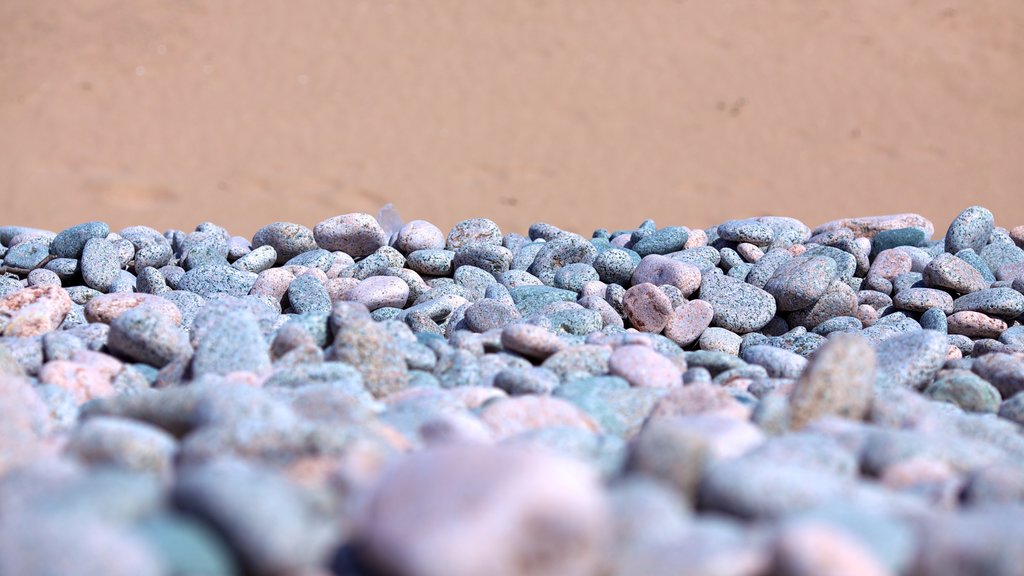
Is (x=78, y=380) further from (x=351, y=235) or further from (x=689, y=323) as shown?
(x=689, y=323)

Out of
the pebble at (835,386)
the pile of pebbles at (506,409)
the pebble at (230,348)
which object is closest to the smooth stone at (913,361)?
the pile of pebbles at (506,409)

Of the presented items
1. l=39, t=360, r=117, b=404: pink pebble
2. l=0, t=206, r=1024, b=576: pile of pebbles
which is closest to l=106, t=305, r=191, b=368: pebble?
l=0, t=206, r=1024, b=576: pile of pebbles

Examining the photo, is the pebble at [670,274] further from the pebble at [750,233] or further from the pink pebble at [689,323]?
the pebble at [750,233]

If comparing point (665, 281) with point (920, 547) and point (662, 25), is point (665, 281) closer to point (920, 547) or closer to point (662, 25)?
point (920, 547)

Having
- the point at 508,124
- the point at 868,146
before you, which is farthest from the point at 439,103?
the point at 868,146

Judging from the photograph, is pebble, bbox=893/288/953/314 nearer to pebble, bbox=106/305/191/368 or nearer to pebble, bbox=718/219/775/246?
pebble, bbox=718/219/775/246

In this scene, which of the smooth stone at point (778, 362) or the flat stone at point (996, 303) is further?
the flat stone at point (996, 303)
